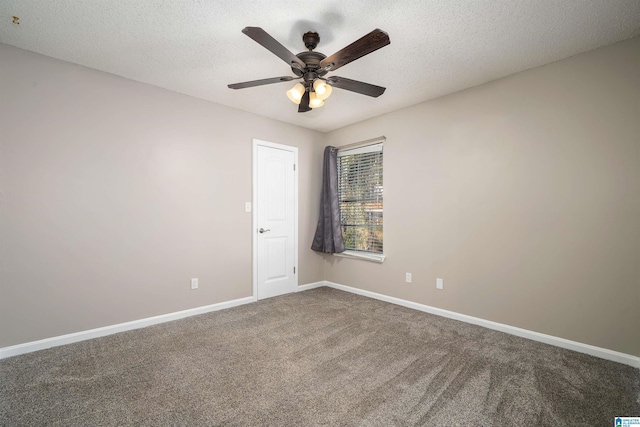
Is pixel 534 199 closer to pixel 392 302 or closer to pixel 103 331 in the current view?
pixel 392 302

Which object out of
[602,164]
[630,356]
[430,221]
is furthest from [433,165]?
[630,356]

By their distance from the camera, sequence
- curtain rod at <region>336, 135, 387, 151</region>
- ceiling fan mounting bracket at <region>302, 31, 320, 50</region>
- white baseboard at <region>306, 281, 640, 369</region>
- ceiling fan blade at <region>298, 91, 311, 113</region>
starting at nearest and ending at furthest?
ceiling fan mounting bracket at <region>302, 31, 320, 50</region>, white baseboard at <region>306, 281, 640, 369</region>, ceiling fan blade at <region>298, 91, 311, 113</region>, curtain rod at <region>336, 135, 387, 151</region>

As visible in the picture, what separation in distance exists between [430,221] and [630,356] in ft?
6.23

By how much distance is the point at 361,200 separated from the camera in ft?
13.9

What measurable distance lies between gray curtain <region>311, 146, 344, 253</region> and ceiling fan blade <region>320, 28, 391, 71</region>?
2411 mm

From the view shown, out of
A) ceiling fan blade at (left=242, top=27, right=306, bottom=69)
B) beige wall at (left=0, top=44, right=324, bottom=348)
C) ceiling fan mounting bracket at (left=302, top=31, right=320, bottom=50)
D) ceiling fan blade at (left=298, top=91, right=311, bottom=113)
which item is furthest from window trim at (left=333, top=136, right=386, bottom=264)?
ceiling fan blade at (left=242, top=27, right=306, bottom=69)

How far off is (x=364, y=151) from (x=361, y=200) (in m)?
0.71

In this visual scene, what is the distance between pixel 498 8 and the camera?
6.22ft

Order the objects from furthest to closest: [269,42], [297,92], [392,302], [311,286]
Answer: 1. [311,286]
2. [392,302]
3. [297,92]
4. [269,42]

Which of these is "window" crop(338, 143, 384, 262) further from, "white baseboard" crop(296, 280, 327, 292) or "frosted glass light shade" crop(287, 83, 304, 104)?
"frosted glass light shade" crop(287, 83, 304, 104)

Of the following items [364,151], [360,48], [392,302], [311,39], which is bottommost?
[392,302]

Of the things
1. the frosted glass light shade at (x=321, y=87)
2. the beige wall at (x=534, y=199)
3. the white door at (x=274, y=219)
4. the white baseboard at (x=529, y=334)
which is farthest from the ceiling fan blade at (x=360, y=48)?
the white baseboard at (x=529, y=334)

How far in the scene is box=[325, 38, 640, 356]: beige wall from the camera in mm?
2252

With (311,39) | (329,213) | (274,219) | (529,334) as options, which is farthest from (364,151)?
(529,334)
